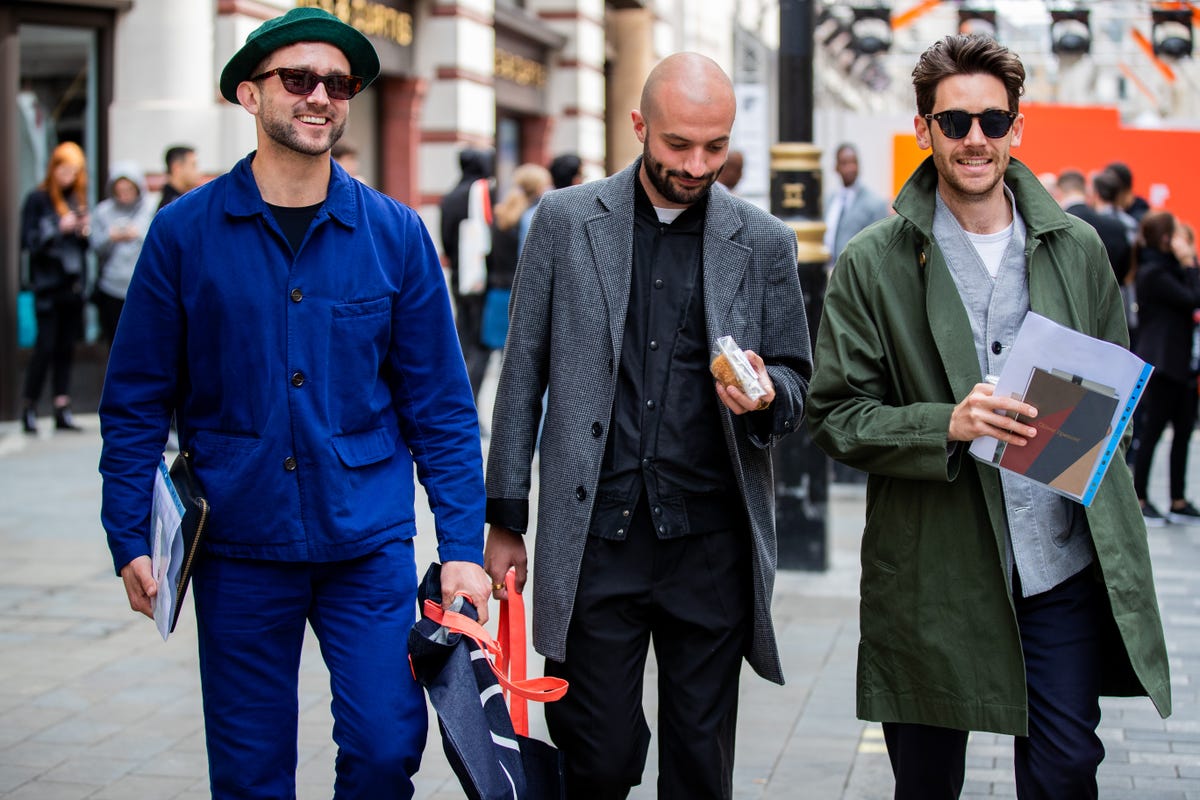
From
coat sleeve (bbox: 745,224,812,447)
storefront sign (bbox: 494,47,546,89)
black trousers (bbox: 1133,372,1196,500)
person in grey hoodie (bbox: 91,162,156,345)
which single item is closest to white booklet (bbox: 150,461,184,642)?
coat sleeve (bbox: 745,224,812,447)

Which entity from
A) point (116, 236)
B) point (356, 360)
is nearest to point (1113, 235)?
point (116, 236)

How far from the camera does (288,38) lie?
3465mm

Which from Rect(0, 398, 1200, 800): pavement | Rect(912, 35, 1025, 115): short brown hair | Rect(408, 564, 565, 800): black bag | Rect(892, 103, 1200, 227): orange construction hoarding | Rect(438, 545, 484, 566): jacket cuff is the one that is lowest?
Rect(0, 398, 1200, 800): pavement

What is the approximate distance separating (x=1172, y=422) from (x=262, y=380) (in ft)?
25.4

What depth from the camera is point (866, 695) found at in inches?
141

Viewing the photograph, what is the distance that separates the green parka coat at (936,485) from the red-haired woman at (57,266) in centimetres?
946

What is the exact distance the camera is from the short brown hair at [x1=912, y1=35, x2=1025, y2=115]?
351cm

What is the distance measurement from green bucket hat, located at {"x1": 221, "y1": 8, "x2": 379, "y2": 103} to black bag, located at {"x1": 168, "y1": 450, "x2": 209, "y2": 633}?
768 millimetres

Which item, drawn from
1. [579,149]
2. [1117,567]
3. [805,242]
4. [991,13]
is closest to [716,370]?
[1117,567]

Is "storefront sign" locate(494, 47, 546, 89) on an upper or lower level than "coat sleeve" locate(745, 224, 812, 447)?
upper

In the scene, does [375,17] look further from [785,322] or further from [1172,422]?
[785,322]

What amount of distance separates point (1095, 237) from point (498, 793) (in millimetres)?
1678

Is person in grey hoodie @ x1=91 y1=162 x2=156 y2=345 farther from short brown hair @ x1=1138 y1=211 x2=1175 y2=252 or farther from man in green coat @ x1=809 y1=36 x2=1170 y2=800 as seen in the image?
man in green coat @ x1=809 y1=36 x2=1170 y2=800

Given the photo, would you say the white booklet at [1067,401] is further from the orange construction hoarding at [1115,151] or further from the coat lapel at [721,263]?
the orange construction hoarding at [1115,151]
